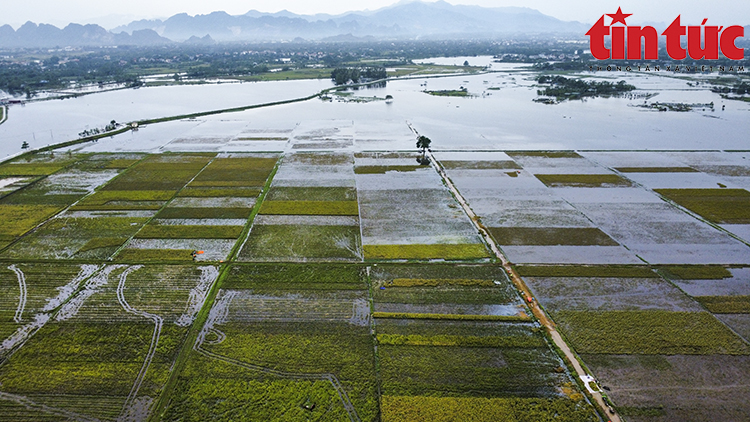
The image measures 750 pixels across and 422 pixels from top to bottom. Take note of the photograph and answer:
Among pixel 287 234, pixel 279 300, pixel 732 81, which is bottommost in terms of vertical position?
pixel 279 300

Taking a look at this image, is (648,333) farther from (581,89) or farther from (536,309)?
(581,89)

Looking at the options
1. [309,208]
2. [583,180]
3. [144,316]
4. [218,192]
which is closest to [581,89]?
[583,180]

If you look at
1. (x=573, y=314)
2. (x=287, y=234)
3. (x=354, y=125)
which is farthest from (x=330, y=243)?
(x=354, y=125)

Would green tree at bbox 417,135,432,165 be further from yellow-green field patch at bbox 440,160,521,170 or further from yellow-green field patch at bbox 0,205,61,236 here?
yellow-green field patch at bbox 0,205,61,236

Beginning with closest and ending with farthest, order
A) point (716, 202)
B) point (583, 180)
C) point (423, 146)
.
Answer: point (716, 202)
point (583, 180)
point (423, 146)

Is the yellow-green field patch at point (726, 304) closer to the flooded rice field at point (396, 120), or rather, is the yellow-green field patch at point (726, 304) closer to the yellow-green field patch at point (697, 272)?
the yellow-green field patch at point (697, 272)

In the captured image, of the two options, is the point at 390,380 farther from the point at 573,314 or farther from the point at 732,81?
the point at 732,81
